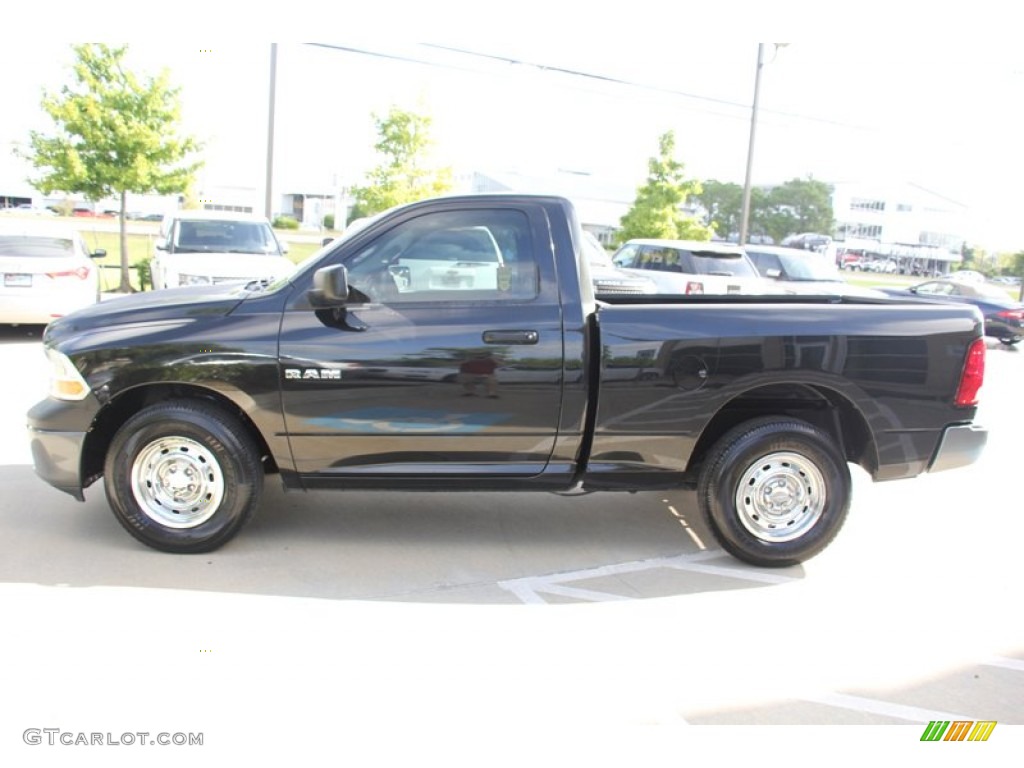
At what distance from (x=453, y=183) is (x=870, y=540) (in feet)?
64.4

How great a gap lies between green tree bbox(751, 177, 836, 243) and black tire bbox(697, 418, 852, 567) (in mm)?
76485

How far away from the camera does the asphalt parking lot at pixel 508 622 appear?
3.28 meters

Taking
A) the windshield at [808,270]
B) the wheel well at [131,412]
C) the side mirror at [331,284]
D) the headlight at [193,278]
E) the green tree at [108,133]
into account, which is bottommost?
the wheel well at [131,412]

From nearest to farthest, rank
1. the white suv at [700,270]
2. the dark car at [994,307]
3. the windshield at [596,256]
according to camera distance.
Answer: the windshield at [596,256], the white suv at [700,270], the dark car at [994,307]

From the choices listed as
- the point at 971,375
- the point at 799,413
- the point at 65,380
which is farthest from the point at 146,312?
the point at 971,375

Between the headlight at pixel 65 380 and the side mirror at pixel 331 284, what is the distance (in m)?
1.34

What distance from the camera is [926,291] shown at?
21312 millimetres

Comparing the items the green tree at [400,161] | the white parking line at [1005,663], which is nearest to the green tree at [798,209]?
the green tree at [400,161]

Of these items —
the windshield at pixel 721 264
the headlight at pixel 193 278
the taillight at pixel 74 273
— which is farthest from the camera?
the windshield at pixel 721 264

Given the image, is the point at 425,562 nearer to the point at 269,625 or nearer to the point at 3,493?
the point at 269,625

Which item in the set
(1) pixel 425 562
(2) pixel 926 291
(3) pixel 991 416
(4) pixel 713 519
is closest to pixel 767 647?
(4) pixel 713 519

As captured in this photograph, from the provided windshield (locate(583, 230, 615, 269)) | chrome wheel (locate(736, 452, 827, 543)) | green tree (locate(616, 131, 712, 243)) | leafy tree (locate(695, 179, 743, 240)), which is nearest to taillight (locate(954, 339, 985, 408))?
chrome wheel (locate(736, 452, 827, 543))

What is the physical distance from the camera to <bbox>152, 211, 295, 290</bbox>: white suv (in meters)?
10.9

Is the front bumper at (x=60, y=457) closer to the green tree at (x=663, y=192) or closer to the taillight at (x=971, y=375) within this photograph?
the taillight at (x=971, y=375)
